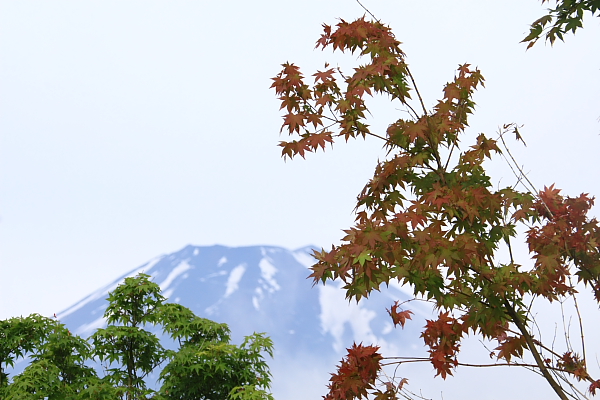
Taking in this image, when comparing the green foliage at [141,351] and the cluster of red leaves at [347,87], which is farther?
the green foliage at [141,351]

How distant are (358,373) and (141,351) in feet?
15.7

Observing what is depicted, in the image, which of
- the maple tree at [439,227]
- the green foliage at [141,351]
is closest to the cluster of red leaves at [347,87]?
the maple tree at [439,227]

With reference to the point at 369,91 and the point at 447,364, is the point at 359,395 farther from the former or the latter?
the point at 369,91

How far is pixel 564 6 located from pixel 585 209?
8.57 ft

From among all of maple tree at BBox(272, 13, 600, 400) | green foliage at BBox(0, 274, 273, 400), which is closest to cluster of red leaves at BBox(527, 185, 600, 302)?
maple tree at BBox(272, 13, 600, 400)

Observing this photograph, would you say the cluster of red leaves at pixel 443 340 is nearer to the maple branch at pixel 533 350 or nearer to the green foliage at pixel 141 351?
the maple branch at pixel 533 350

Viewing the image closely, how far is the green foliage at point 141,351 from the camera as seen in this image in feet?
23.6

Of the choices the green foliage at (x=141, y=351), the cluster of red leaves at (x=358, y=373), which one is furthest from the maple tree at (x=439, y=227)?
the green foliage at (x=141, y=351)

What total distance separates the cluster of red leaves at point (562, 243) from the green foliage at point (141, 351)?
13.6 ft

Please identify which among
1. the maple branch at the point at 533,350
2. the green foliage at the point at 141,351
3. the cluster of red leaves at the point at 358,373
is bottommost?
the maple branch at the point at 533,350

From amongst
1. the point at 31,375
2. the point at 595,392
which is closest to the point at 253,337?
the point at 31,375

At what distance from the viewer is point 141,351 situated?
7.76m

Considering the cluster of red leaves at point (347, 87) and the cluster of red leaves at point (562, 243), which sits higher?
the cluster of red leaves at point (347, 87)

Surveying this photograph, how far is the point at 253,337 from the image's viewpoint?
742cm
